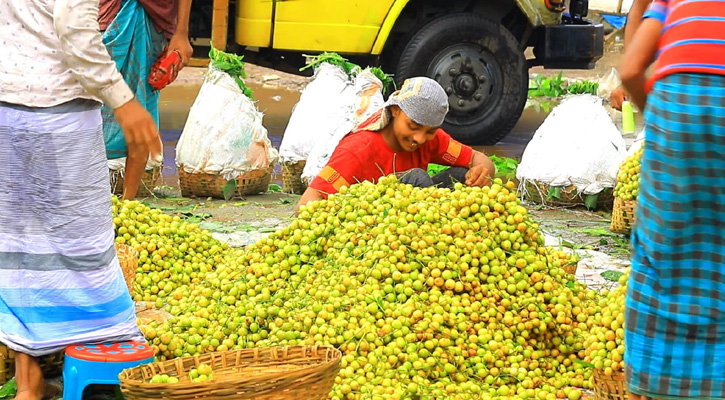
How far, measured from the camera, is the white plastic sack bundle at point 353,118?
577 centimetres

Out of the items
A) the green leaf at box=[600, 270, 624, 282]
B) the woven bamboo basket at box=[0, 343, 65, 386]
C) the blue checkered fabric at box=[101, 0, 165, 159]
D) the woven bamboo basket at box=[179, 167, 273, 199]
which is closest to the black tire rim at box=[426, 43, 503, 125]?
the woven bamboo basket at box=[179, 167, 273, 199]

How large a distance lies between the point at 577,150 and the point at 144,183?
2.50m

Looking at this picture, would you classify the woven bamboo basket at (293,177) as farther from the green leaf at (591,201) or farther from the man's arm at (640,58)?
the man's arm at (640,58)

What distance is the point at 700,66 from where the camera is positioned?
184cm

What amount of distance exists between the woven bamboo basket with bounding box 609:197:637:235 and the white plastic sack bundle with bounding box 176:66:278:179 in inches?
84.4

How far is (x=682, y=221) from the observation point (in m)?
1.89

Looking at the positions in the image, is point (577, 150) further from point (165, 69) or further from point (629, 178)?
point (165, 69)

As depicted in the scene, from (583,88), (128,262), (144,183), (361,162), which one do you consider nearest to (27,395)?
(128,262)

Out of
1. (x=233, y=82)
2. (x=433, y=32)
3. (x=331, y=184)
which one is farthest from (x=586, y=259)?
(x=433, y=32)

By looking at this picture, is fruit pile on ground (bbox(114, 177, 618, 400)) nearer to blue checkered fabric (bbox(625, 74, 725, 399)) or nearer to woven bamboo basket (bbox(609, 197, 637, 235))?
blue checkered fabric (bbox(625, 74, 725, 399))

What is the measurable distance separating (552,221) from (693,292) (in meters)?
3.63

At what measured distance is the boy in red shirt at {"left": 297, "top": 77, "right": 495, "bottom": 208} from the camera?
13.5 feet

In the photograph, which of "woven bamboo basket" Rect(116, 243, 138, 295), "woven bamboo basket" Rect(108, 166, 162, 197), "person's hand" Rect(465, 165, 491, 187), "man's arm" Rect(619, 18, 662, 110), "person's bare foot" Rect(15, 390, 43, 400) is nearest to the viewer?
"man's arm" Rect(619, 18, 662, 110)

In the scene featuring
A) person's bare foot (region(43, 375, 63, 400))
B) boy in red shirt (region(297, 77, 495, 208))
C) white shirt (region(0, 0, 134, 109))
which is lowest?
person's bare foot (region(43, 375, 63, 400))
